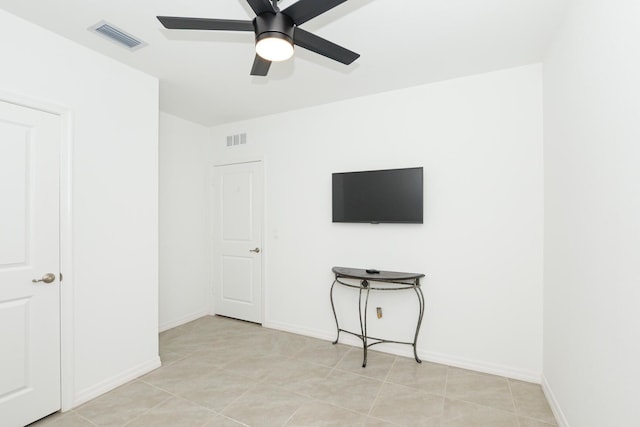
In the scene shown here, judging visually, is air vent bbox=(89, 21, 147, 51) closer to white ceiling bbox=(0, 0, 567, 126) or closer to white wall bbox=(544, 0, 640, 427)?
white ceiling bbox=(0, 0, 567, 126)

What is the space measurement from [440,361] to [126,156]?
138 inches

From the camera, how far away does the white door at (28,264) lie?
2008 mm

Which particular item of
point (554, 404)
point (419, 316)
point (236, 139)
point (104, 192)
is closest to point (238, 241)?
point (236, 139)

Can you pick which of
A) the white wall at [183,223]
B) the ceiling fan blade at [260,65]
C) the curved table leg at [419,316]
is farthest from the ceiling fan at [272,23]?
the white wall at [183,223]

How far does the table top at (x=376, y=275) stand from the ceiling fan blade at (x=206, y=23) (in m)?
2.25

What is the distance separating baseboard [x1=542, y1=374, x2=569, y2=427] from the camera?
6.57 ft

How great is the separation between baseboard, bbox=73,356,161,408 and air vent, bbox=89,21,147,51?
273cm

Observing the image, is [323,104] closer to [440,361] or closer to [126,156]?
[126,156]

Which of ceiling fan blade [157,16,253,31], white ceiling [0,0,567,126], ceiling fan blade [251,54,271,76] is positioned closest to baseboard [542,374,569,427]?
white ceiling [0,0,567,126]

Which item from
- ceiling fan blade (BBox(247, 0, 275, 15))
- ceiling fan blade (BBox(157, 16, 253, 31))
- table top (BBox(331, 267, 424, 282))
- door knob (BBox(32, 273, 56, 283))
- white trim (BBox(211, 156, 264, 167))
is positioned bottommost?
table top (BBox(331, 267, 424, 282))

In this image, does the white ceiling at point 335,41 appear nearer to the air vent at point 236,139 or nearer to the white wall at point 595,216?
the white wall at point 595,216

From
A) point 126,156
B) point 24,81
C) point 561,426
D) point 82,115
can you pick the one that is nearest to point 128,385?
point 126,156

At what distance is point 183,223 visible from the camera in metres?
4.17

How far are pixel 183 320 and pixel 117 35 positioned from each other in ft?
11.1
